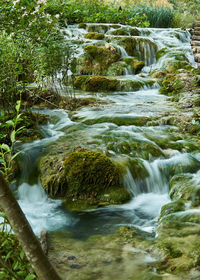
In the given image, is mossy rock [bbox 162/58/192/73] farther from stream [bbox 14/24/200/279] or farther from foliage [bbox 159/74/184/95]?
stream [bbox 14/24/200/279]

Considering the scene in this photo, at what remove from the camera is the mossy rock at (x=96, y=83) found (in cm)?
1052

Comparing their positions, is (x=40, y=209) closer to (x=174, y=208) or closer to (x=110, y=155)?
(x=110, y=155)

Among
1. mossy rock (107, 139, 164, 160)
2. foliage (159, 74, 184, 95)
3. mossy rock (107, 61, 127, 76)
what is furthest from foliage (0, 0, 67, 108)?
mossy rock (107, 61, 127, 76)

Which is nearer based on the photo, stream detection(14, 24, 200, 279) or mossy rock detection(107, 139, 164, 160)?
stream detection(14, 24, 200, 279)

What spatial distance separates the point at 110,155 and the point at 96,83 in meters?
5.61

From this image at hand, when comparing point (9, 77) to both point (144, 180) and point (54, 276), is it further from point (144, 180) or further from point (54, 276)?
point (54, 276)

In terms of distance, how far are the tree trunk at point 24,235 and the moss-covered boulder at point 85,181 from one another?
3384 millimetres

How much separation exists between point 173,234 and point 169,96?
24.1 ft

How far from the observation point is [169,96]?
10094 mm

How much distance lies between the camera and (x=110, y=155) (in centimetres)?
544

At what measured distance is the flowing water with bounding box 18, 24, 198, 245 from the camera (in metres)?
4.16

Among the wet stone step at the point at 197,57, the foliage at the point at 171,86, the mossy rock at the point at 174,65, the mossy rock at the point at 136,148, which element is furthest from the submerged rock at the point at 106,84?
the mossy rock at the point at 136,148

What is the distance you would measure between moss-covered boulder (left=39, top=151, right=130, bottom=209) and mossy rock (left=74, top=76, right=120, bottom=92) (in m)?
6.00

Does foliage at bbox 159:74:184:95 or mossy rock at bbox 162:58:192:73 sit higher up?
mossy rock at bbox 162:58:192:73
